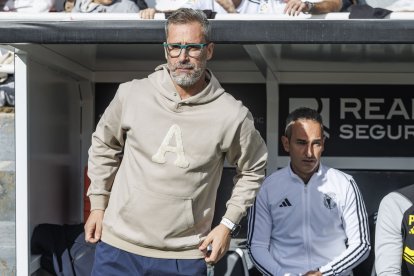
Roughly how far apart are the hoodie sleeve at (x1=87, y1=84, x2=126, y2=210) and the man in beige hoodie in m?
0.02

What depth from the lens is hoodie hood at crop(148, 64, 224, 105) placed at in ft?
10.2

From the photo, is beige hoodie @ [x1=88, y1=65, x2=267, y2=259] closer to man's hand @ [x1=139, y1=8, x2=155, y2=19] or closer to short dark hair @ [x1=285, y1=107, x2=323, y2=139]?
man's hand @ [x1=139, y1=8, x2=155, y2=19]

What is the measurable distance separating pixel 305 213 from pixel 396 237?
56 cm

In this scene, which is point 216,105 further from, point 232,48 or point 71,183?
point 71,183

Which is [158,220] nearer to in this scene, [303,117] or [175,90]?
[175,90]

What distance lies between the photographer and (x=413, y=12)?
3529 mm

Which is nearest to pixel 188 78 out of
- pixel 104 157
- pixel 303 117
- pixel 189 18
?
pixel 189 18

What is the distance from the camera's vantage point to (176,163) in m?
3.06

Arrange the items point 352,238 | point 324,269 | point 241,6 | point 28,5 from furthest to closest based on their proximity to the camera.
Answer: point 28,5 → point 241,6 → point 352,238 → point 324,269

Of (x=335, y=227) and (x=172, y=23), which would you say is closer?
(x=172, y=23)

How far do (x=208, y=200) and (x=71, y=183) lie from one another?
199 cm

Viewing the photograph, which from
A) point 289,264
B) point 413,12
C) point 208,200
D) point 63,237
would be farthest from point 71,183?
point 413,12

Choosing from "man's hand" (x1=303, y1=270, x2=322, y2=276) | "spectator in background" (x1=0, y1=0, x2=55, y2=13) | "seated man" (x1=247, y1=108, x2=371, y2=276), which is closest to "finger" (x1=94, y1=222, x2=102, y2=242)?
"seated man" (x1=247, y1=108, x2=371, y2=276)

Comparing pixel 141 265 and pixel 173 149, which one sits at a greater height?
pixel 173 149
